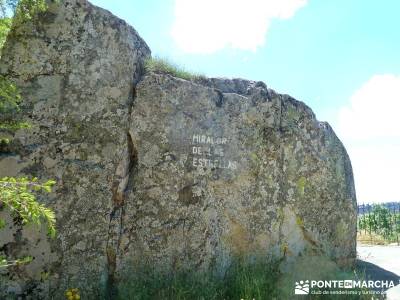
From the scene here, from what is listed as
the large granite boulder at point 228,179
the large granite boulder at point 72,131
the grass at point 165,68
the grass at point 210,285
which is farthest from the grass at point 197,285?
the grass at point 165,68

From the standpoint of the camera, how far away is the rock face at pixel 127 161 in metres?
5.04

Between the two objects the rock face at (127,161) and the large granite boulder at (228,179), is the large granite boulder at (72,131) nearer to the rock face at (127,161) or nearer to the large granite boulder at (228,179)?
the rock face at (127,161)

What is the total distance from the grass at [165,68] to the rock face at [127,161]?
0.53ft

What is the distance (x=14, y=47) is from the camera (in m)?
5.22

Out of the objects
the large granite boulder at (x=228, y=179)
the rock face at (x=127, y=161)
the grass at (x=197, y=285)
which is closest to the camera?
the grass at (x=197, y=285)

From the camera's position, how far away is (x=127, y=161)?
550 cm

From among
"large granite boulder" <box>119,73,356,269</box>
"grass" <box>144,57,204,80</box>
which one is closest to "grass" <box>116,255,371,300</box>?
"large granite boulder" <box>119,73,356,269</box>

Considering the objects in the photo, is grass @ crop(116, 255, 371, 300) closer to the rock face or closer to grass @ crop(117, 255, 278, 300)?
grass @ crop(117, 255, 278, 300)

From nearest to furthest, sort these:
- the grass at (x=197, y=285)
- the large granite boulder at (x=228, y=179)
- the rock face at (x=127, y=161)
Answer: the grass at (x=197, y=285)
the rock face at (x=127, y=161)
the large granite boulder at (x=228, y=179)

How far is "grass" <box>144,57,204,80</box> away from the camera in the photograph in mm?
5965

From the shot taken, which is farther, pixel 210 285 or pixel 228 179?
pixel 228 179

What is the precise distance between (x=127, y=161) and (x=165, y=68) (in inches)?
59.6

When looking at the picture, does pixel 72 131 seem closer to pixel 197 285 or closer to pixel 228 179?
pixel 228 179

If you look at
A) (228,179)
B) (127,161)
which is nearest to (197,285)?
(228,179)
